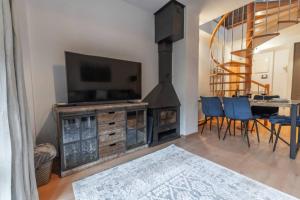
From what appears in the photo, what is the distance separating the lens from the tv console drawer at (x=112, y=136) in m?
2.06

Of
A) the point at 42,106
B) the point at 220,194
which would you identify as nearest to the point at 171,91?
the point at 220,194

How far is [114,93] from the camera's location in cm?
242

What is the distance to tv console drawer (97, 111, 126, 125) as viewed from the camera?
2.02 metres

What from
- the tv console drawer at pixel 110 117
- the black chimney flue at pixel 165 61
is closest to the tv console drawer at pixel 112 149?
the tv console drawer at pixel 110 117

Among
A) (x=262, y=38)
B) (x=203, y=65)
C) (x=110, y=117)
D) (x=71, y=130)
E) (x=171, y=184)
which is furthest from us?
(x=203, y=65)

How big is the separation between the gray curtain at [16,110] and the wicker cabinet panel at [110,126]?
2.87ft

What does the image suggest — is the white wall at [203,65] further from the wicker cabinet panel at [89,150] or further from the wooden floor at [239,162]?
the wicker cabinet panel at [89,150]

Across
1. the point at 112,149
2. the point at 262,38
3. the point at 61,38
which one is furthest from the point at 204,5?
the point at 112,149

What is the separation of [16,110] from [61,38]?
144 cm

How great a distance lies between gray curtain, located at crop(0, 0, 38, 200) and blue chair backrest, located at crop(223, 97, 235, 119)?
2978mm

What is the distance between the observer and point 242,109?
265cm

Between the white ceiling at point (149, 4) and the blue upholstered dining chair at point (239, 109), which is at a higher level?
the white ceiling at point (149, 4)

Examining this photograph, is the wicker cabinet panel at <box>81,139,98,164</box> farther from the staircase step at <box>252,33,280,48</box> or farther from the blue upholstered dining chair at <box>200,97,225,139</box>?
the staircase step at <box>252,33,280,48</box>

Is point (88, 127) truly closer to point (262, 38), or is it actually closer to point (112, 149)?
point (112, 149)
